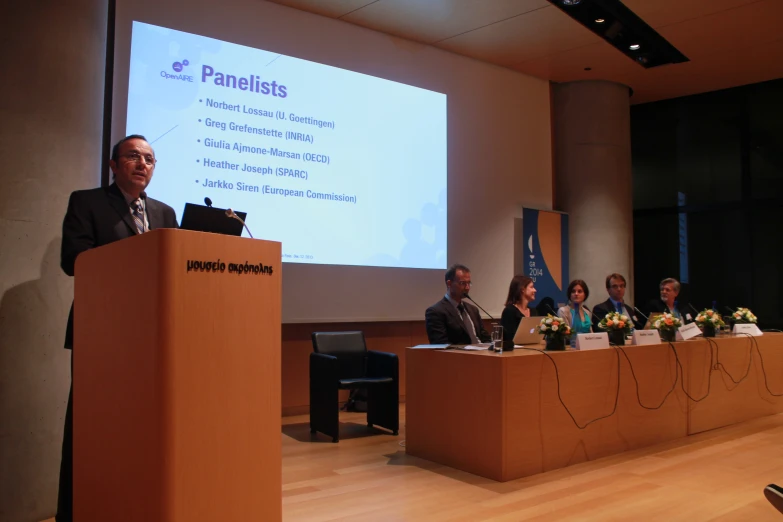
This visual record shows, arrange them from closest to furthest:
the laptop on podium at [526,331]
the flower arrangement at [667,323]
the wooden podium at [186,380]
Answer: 1. the wooden podium at [186,380]
2. the laptop on podium at [526,331]
3. the flower arrangement at [667,323]

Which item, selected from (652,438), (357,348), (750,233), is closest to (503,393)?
(652,438)

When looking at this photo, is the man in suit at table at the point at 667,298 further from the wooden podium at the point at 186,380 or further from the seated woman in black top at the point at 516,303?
the wooden podium at the point at 186,380

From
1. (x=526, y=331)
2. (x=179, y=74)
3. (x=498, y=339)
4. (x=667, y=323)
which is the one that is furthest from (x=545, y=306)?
(x=179, y=74)

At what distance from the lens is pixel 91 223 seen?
2.48 m

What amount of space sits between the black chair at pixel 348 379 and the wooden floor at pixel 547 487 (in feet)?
1.00

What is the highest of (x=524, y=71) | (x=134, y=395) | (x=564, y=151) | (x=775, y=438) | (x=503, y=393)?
(x=524, y=71)

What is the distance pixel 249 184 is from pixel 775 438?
4374 mm

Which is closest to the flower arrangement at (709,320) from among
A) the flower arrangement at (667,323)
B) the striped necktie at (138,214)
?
the flower arrangement at (667,323)

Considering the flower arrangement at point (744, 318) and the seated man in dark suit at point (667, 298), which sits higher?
the seated man in dark suit at point (667, 298)

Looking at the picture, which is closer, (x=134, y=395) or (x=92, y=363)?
(x=134, y=395)

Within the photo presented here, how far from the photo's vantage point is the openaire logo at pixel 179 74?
16.1 ft

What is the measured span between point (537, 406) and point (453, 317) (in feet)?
4.18

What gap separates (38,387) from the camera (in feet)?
9.66

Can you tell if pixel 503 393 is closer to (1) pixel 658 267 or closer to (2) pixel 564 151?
(2) pixel 564 151
